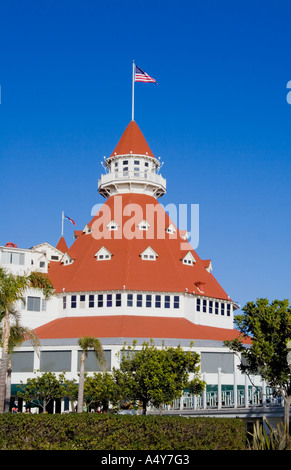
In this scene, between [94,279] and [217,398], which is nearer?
[217,398]

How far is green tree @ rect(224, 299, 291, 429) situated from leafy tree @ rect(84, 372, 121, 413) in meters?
10.1

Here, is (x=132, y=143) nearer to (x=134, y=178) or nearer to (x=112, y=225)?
(x=134, y=178)

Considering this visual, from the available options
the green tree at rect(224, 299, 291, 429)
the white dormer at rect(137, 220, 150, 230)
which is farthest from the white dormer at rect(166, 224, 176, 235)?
the green tree at rect(224, 299, 291, 429)

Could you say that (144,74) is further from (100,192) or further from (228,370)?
(228,370)

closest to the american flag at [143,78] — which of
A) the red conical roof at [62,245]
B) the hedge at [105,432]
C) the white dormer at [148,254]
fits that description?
the white dormer at [148,254]

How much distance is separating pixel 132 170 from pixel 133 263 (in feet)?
48.9

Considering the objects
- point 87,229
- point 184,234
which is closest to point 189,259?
point 184,234

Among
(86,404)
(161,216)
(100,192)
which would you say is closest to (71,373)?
(86,404)

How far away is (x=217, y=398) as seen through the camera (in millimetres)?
48344

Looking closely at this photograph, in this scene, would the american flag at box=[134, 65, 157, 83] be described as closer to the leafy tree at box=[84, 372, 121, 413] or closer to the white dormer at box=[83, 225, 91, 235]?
the white dormer at box=[83, 225, 91, 235]
